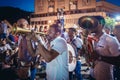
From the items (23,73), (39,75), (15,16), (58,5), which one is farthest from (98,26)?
(58,5)

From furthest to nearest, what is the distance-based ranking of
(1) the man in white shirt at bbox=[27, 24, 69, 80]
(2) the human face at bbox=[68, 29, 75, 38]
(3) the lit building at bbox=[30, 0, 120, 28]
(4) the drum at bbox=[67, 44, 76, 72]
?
(3) the lit building at bbox=[30, 0, 120, 28] → (2) the human face at bbox=[68, 29, 75, 38] → (4) the drum at bbox=[67, 44, 76, 72] → (1) the man in white shirt at bbox=[27, 24, 69, 80]

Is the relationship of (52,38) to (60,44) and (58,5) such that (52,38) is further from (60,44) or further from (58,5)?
(58,5)

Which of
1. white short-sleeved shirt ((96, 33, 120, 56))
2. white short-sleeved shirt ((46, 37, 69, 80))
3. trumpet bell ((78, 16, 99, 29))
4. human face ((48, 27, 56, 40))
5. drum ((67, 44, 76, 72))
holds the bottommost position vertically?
drum ((67, 44, 76, 72))

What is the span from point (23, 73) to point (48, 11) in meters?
64.9

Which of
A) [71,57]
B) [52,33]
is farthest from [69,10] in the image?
[52,33]

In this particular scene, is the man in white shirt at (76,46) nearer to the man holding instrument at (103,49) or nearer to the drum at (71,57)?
the drum at (71,57)

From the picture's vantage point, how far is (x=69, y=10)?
6278 cm

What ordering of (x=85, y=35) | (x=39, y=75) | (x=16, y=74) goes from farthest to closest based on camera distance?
1. (x=39, y=75)
2. (x=85, y=35)
3. (x=16, y=74)

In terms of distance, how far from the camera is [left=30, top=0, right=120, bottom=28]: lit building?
2304 inches

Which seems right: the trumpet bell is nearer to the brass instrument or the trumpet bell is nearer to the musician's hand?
the brass instrument

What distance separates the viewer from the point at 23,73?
213 inches

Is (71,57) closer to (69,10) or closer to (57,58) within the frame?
(57,58)

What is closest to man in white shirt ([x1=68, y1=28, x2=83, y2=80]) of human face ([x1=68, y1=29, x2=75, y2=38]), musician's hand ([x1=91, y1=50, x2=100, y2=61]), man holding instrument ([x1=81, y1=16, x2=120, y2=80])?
human face ([x1=68, y1=29, x2=75, y2=38])

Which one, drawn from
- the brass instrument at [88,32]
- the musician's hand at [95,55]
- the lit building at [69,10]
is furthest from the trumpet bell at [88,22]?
the lit building at [69,10]
